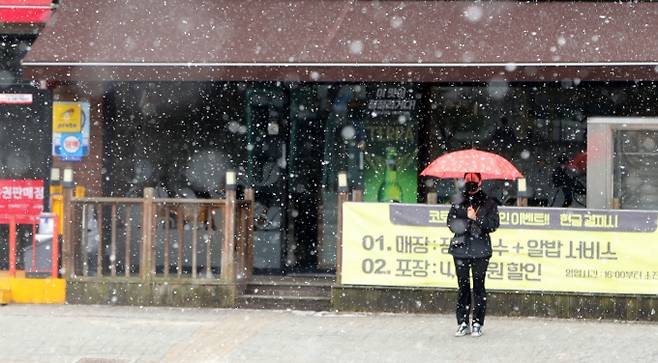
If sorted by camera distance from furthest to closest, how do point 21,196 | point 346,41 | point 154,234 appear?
point 21,196 → point 346,41 → point 154,234

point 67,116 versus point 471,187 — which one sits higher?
point 67,116

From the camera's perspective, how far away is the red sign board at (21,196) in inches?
640

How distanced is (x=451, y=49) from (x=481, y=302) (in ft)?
12.3

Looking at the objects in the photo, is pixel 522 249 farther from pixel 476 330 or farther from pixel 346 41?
pixel 346 41

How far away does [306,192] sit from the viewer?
15938 millimetres

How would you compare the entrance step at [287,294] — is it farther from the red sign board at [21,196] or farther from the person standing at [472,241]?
the red sign board at [21,196]

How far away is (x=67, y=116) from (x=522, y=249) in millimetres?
6073

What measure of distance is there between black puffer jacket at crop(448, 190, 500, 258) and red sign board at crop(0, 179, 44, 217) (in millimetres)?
6838

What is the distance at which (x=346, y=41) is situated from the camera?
1445 centimetres

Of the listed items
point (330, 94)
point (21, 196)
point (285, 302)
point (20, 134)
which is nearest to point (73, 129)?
point (20, 134)

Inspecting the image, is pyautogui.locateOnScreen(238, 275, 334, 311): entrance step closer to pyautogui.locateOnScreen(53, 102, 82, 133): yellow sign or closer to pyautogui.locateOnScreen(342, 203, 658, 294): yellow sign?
pyautogui.locateOnScreen(342, 203, 658, 294): yellow sign

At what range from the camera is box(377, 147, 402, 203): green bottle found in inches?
627

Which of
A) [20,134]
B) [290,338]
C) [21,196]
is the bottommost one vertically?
[290,338]

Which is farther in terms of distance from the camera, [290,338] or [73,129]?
[73,129]
